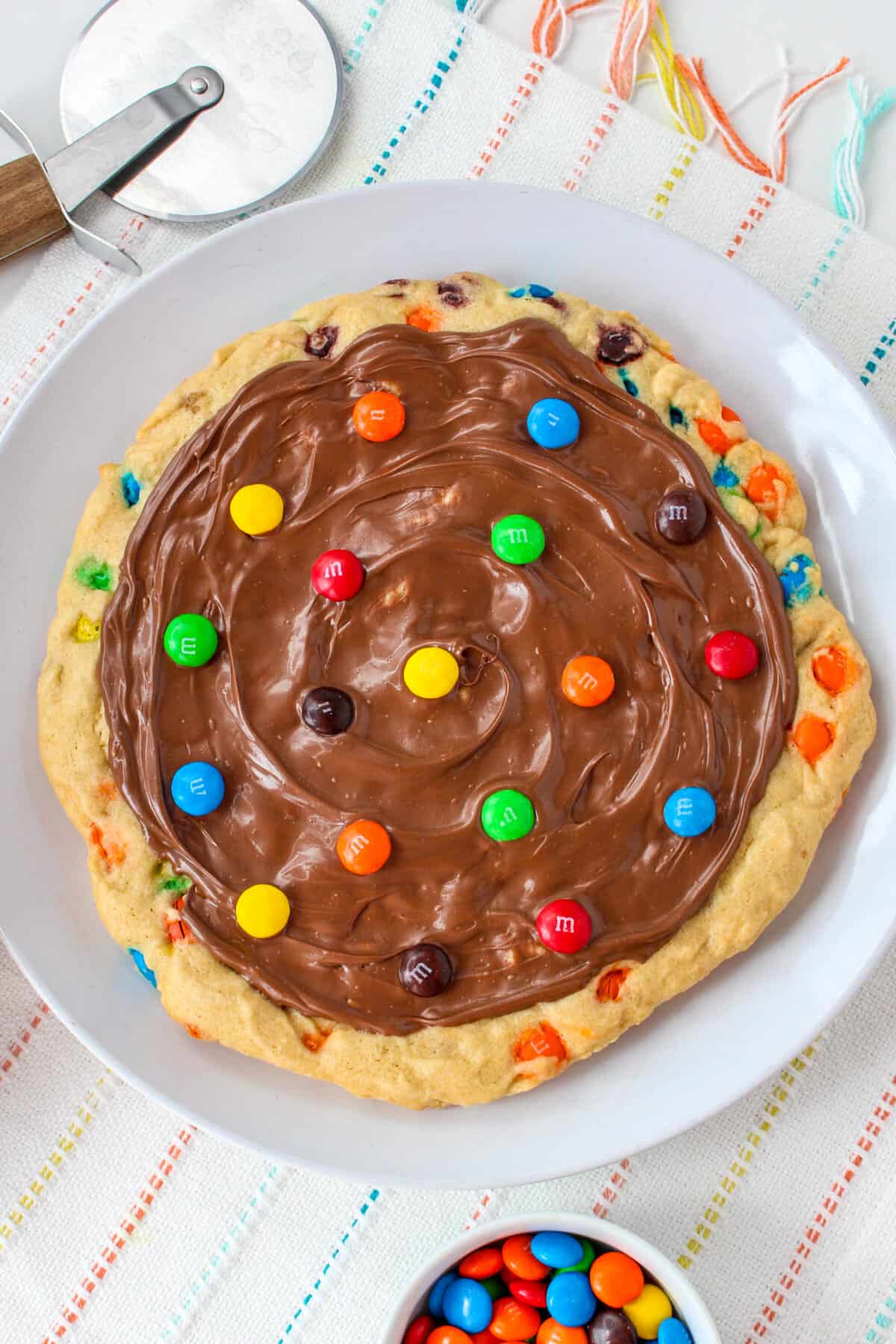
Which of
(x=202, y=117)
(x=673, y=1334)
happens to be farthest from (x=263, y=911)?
(x=202, y=117)

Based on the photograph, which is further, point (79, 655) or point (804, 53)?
point (804, 53)

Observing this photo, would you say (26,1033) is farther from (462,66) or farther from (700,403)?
(462,66)

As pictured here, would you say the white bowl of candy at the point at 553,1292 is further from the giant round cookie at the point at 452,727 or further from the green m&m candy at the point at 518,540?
the green m&m candy at the point at 518,540

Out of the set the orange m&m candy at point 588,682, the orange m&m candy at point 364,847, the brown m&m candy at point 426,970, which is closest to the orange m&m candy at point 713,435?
the orange m&m candy at point 588,682

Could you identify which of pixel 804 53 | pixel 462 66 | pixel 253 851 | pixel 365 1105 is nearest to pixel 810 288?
pixel 804 53

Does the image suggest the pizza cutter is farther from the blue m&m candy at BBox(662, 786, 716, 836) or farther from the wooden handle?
the blue m&m candy at BBox(662, 786, 716, 836)

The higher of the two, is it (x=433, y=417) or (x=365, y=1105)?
(x=433, y=417)

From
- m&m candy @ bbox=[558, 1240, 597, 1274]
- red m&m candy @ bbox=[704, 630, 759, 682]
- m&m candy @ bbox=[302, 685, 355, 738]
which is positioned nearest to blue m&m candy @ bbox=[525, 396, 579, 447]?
red m&m candy @ bbox=[704, 630, 759, 682]

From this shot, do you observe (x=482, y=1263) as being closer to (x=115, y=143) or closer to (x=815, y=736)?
(x=815, y=736)
